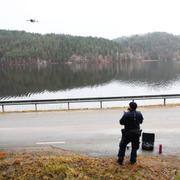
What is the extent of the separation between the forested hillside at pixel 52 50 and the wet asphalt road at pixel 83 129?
512 ft

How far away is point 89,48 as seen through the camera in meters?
187

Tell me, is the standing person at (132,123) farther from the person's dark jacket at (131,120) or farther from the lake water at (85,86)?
the lake water at (85,86)

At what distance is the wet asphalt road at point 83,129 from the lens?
11102 mm

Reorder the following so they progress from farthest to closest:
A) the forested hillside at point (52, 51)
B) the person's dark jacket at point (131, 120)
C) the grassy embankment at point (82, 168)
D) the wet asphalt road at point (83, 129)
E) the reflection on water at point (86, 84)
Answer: the forested hillside at point (52, 51)
the reflection on water at point (86, 84)
the wet asphalt road at point (83, 129)
the person's dark jacket at point (131, 120)
the grassy embankment at point (82, 168)

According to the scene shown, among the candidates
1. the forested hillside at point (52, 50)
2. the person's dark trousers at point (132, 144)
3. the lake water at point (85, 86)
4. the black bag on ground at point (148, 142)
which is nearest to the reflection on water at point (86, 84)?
the lake water at point (85, 86)

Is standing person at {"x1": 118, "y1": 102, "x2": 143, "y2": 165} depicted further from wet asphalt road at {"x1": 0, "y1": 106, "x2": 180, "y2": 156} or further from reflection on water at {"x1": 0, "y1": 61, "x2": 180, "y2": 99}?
reflection on water at {"x1": 0, "y1": 61, "x2": 180, "y2": 99}

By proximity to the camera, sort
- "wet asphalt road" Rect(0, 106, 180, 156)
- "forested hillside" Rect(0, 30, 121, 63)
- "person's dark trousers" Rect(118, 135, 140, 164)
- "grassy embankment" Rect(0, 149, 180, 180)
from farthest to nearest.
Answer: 1. "forested hillside" Rect(0, 30, 121, 63)
2. "wet asphalt road" Rect(0, 106, 180, 156)
3. "person's dark trousers" Rect(118, 135, 140, 164)
4. "grassy embankment" Rect(0, 149, 180, 180)

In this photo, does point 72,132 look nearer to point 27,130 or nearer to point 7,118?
point 27,130

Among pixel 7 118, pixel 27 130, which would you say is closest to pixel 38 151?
pixel 27 130

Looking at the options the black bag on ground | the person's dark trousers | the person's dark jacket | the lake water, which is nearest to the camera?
the person's dark jacket

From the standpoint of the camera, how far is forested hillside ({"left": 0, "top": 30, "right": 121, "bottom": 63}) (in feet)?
564

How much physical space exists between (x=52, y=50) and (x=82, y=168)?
17067 centimetres

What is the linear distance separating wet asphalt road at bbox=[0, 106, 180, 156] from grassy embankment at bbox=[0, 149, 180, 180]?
1426 mm

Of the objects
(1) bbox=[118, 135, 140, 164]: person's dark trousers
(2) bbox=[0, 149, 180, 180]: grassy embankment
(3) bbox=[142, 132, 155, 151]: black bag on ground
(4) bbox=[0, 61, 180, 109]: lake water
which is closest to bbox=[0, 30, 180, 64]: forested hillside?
(4) bbox=[0, 61, 180, 109]: lake water
